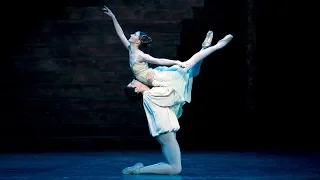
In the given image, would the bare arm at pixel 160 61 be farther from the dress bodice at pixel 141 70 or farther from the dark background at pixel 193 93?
the dark background at pixel 193 93

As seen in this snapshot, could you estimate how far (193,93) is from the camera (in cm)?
838

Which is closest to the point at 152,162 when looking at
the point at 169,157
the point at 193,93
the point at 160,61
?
the point at 169,157

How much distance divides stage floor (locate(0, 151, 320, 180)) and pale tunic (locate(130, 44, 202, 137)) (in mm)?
468

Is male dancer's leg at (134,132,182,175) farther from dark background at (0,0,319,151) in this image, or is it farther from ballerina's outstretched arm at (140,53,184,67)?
dark background at (0,0,319,151)

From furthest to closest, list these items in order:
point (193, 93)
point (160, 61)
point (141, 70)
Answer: point (193, 93) → point (141, 70) → point (160, 61)

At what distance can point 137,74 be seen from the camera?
5.28m

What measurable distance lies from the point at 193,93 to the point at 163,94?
10.6ft

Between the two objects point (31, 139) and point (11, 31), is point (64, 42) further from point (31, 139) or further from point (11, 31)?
point (31, 139)

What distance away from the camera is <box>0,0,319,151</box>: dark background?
828cm

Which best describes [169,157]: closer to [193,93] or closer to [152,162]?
[152,162]

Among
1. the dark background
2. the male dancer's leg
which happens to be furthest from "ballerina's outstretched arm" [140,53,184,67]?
the dark background

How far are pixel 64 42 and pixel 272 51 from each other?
3050mm

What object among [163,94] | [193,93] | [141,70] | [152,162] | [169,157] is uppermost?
[141,70]

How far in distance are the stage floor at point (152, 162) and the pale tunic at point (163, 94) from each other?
0.47 meters
